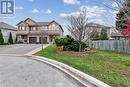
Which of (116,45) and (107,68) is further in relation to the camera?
(116,45)

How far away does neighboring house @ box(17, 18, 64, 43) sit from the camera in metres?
82.9

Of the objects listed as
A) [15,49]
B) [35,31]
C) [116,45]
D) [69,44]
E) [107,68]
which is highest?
[35,31]

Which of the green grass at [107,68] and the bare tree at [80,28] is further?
the bare tree at [80,28]

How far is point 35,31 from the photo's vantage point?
285 feet

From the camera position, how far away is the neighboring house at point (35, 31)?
82.9 meters

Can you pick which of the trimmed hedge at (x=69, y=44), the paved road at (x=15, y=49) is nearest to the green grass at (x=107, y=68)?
the trimmed hedge at (x=69, y=44)

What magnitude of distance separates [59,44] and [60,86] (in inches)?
995

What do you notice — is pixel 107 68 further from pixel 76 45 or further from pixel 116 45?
pixel 116 45

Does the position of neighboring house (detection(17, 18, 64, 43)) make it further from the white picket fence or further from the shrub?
the shrub

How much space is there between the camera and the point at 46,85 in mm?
10695

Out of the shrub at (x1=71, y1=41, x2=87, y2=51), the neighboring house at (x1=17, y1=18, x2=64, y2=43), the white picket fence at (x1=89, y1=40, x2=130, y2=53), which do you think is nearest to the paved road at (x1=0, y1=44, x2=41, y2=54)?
the shrub at (x1=71, y1=41, x2=87, y2=51)

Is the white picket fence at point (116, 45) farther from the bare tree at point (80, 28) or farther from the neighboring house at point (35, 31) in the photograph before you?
the neighboring house at point (35, 31)

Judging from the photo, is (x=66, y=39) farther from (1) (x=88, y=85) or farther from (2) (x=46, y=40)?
(2) (x=46, y=40)

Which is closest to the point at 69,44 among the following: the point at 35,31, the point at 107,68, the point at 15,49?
the point at 15,49
